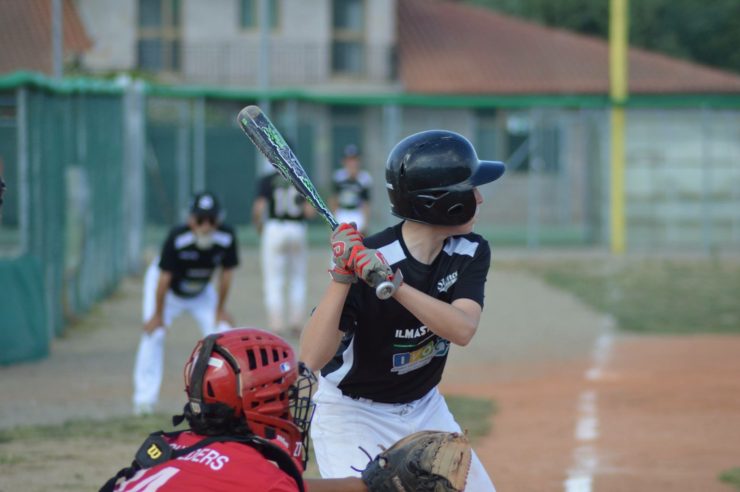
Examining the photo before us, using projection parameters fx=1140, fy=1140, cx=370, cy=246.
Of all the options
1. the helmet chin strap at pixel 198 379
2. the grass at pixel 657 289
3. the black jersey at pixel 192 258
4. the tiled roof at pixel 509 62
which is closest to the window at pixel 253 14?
the tiled roof at pixel 509 62

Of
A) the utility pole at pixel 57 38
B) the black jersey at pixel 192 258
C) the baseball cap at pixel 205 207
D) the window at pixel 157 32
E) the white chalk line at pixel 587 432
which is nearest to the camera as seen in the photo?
the white chalk line at pixel 587 432

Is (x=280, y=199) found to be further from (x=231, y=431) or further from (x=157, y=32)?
(x=157, y=32)

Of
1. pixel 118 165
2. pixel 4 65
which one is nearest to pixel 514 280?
pixel 118 165

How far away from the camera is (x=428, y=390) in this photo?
15.8ft

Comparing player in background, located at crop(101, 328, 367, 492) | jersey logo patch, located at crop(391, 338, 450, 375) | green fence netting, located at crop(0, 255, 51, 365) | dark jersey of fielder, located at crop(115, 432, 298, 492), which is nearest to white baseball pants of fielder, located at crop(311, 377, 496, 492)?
jersey logo patch, located at crop(391, 338, 450, 375)

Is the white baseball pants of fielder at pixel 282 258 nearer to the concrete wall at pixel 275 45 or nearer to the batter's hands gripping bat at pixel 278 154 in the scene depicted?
the batter's hands gripping bat at pixel 278 154

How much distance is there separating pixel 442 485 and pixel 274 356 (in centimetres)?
79

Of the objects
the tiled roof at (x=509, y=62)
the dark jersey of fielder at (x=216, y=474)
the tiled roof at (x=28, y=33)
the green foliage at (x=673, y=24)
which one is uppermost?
the green foliage at (x=673, y=24)

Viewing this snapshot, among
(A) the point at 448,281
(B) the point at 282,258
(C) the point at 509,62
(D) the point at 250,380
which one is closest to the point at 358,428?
(A) the point at 448,281

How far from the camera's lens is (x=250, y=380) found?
3484mm

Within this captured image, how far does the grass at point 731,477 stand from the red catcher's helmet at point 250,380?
4.39 m

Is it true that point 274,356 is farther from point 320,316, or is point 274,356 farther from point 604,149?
point 604,149

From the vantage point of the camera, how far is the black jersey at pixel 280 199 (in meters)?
13.8

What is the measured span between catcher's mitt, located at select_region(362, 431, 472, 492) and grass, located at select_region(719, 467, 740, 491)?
3.79 metres
